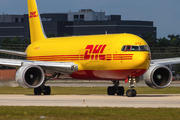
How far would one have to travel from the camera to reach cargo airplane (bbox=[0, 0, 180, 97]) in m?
29.6

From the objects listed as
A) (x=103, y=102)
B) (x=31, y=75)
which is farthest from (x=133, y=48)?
(x=31, y=75)

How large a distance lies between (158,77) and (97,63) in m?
4.84

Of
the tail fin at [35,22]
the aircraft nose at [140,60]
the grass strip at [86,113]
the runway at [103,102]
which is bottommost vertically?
the runway at [103,102]

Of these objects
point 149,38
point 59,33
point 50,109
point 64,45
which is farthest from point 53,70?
point 59,33

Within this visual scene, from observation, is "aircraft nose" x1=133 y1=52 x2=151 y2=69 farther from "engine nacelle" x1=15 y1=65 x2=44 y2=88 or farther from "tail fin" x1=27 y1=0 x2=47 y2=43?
Result: "tail fin" x1=27 y1=0 x2=47 y2=43

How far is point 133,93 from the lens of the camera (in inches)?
1163

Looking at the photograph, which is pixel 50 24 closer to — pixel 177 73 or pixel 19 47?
pixel 19 47

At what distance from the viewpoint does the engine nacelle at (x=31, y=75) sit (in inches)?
1206

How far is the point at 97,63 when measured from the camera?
104 ft

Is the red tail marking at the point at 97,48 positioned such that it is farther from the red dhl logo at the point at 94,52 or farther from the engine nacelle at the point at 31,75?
the engine nacelle at the point at 31,75

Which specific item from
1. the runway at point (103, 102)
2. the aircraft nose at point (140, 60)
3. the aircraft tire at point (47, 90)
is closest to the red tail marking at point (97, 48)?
the aircraft nose at point (140, 60)

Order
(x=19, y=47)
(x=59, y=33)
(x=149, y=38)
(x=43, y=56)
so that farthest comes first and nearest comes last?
(x=59, y=33) < (x=149, y=38) < (x=19, y=47) < (x=43, y=56)

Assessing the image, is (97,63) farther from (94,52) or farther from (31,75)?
(31,75)

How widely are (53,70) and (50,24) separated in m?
166
